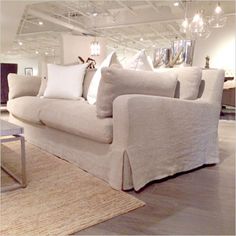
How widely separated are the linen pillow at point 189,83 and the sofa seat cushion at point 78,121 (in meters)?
0.72

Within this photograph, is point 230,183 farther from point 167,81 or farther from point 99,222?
point 99,222

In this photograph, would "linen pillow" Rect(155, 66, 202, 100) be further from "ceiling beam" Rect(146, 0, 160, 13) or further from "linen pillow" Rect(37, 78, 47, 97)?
"ceiling beam" Rect(146, 0, 160, 13)

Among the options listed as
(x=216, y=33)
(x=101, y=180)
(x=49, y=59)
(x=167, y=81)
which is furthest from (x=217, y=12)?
(x=49, y=59)

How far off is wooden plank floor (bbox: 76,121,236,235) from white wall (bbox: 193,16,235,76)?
538 cm

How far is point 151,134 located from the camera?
5.64 feet

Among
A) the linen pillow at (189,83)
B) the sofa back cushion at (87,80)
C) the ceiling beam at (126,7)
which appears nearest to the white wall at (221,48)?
the ceiling beam at (126,7)

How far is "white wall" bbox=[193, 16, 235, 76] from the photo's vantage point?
6688mm

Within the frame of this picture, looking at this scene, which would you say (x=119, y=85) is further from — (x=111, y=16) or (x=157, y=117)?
(x=111, y=16)

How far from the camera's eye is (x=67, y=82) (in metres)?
2.78

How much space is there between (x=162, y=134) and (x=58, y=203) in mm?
787

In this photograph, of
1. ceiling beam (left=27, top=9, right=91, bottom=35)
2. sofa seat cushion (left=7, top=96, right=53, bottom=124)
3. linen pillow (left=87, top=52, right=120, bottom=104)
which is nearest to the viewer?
linen pillow (left=87, top=52, right=120, bottom=104)

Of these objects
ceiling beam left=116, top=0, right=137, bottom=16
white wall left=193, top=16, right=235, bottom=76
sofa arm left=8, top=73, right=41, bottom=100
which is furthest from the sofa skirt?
white wall left=193, top=16, right=235, bottom=76

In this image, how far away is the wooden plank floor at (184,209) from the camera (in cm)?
121

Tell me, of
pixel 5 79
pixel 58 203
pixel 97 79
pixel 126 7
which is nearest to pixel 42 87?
pixel 97 79
